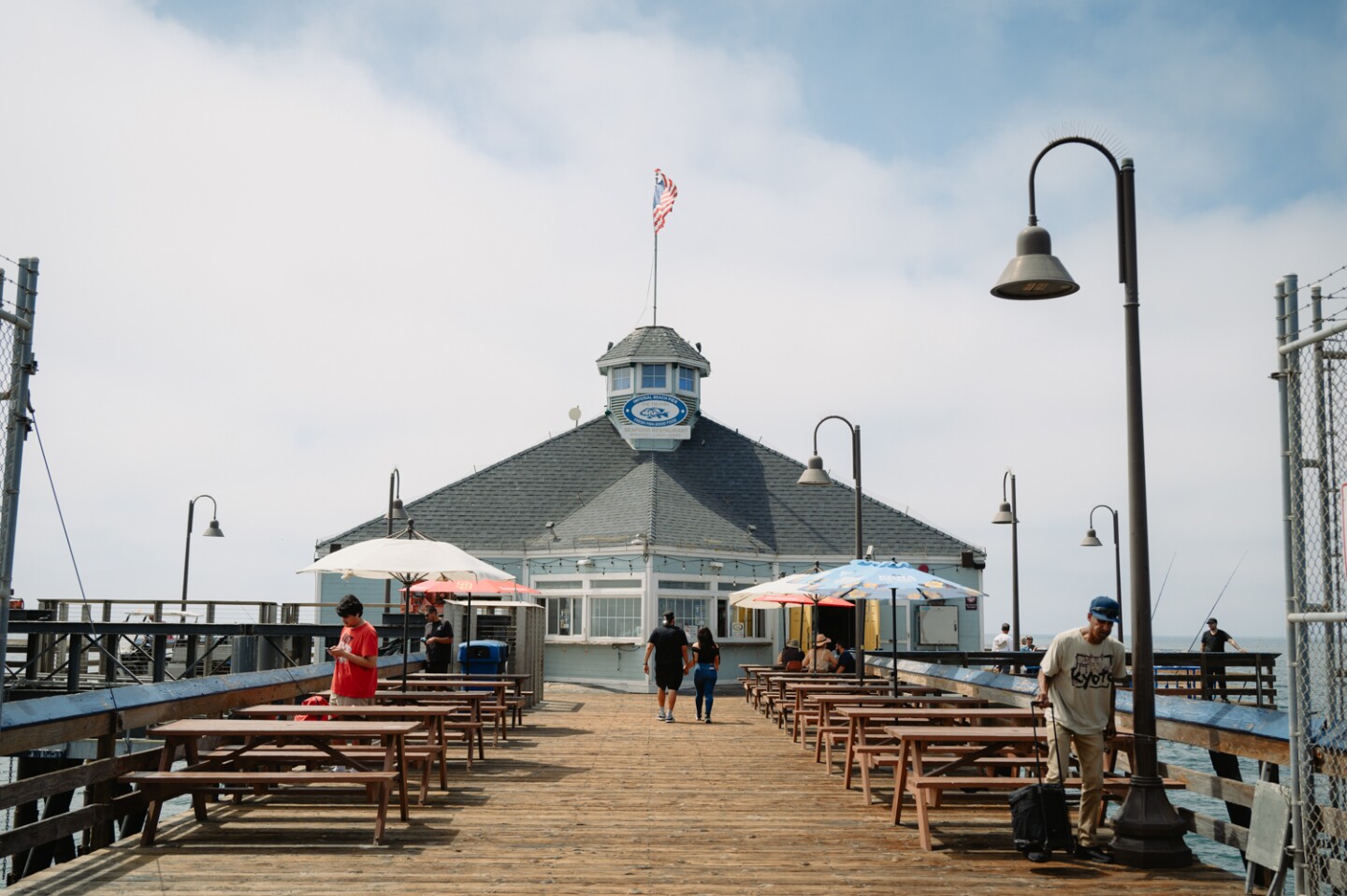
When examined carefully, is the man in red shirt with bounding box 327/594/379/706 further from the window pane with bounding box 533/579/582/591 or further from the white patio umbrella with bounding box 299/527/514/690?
the window pane with bounding box 533/579/582/591

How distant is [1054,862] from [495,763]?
21.8 ft

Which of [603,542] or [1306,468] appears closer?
[1306,468]

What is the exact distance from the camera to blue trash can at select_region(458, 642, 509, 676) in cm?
2078

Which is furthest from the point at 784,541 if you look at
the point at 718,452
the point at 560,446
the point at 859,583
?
the point at 859,583

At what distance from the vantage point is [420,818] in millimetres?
9234

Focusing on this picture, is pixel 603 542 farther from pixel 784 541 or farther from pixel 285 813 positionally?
pixel 285 813

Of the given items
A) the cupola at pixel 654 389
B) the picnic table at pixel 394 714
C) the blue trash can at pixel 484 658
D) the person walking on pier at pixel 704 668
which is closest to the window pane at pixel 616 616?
the cupola at pixel 654 389

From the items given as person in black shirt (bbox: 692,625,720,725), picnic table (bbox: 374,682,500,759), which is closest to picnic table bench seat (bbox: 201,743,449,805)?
picnic table (bbox: 374,682,500,759)

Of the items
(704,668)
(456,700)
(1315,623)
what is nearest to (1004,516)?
(704,668)

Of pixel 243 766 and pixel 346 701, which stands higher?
pixel 346 701

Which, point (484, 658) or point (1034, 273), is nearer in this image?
point (1034, 273)

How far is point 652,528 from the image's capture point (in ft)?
94.5

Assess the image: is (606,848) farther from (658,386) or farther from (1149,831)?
(658,386)

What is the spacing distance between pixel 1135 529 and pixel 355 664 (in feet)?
21.8
